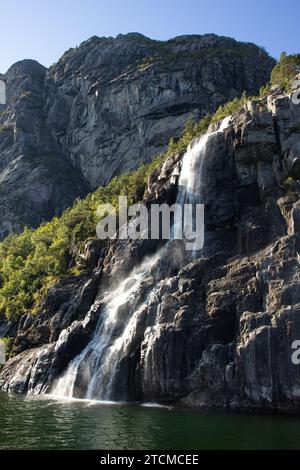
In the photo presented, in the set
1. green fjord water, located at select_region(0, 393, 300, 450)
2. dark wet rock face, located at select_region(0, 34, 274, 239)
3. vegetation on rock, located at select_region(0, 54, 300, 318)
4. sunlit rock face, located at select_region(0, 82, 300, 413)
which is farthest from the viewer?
dark wet rock face, located at select_region(0, 34, 274, 239)

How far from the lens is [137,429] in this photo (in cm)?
3691

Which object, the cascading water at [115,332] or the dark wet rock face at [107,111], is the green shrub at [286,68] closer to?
the cascading water at [115,332]

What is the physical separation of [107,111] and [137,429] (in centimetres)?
12000

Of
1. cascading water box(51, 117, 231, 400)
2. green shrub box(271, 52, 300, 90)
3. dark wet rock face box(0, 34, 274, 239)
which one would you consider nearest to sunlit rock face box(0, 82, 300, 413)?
cascading water box(51, 117, 231, 400)

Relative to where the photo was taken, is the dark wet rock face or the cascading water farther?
the dark wet rock face

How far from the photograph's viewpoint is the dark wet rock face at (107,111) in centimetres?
13875

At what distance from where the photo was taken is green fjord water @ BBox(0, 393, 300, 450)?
3253 cm

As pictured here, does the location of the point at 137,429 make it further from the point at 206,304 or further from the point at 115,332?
the point at 115,332

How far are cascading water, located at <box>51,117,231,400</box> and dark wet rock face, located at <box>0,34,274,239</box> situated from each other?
251 ft

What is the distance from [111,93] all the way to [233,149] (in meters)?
89.7

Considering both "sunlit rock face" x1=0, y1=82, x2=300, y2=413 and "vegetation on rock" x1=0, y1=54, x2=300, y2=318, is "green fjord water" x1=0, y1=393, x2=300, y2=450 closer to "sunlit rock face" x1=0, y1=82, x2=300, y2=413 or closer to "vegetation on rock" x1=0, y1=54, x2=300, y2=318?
"sunlit rock face" x1=0, y1=82, x2=300, y2=413

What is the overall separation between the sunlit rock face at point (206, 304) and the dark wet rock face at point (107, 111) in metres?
67.6

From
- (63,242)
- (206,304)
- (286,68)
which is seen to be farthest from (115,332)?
(286,68)
